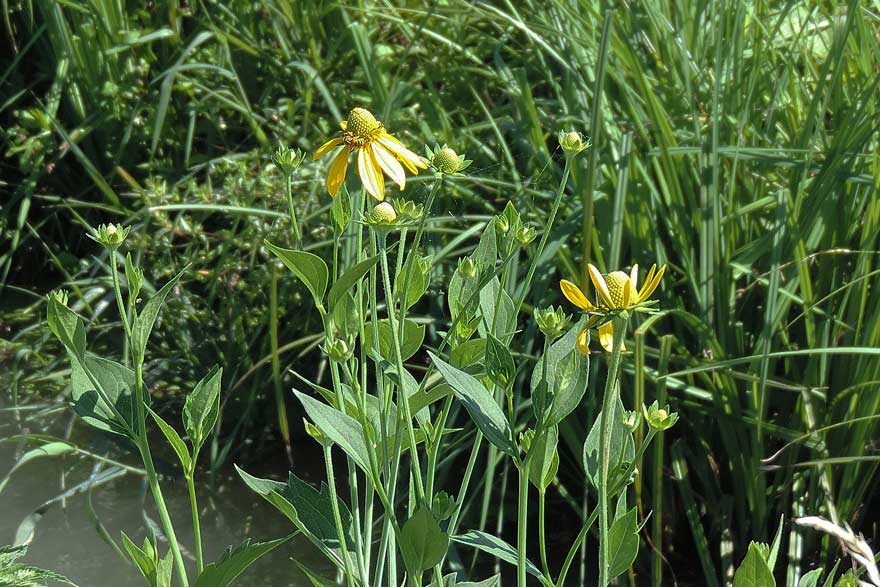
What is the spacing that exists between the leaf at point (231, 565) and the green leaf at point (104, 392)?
0.40ft

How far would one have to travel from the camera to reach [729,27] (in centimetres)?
162

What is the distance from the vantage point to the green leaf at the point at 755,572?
2.26 feet

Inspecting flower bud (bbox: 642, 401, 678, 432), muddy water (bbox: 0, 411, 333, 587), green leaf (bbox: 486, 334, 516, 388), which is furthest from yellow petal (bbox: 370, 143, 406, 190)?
muddy water (bbox: 0, 411, 333, 587)

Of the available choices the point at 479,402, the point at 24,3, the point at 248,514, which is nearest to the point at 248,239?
the point at 248,514

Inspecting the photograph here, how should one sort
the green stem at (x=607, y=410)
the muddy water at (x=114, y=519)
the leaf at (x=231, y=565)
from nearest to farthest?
the green stem at (x=607, y=410), the leaf at (x=231, y=565), the muddy water at (x=114, y=519)

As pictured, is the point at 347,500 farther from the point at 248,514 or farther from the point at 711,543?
the point at 711,543

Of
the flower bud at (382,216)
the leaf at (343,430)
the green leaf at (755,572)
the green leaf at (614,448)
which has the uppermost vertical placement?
the flower bud at (382,216)

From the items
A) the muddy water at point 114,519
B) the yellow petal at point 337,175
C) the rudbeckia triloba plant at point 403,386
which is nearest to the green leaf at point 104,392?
the rudbeckia triloba plant at point 403,386

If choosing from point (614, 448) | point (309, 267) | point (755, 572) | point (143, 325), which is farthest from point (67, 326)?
point (755, 572)

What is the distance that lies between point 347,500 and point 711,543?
0.55m

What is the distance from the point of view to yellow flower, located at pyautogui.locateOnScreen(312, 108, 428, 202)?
0.73 metres

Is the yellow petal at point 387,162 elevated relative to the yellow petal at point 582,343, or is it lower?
elevated

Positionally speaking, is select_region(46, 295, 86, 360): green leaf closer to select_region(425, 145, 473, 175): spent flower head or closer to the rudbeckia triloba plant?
the rudbeckia triloba plant

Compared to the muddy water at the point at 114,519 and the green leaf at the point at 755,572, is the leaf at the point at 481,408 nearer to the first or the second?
the green leaf at the point at 755,572
